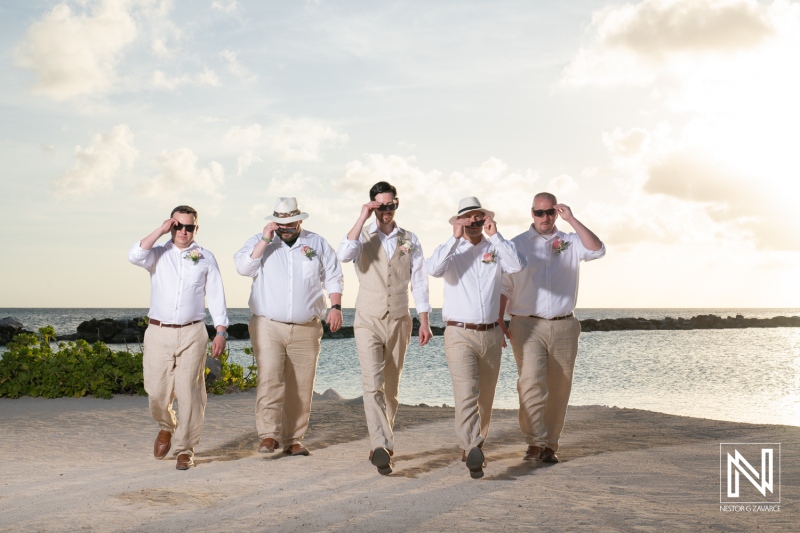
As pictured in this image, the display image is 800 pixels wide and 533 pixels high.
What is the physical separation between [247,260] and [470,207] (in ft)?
6.43

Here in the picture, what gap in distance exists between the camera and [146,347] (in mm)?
7305

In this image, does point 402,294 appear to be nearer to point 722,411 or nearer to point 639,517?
point 639,517

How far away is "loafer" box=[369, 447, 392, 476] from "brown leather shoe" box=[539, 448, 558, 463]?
1427 mm

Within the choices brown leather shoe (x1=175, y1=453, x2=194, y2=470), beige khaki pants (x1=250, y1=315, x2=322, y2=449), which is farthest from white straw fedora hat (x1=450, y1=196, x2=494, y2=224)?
brown leather shoe (x1=175, y1=453, x2=194, y2=470)

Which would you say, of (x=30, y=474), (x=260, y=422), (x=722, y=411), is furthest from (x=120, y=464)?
(x=722, y=411)

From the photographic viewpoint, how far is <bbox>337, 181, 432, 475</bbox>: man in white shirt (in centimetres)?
695

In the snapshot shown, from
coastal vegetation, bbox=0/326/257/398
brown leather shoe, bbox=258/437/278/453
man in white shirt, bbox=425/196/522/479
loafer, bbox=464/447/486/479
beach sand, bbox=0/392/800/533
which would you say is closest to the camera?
beach sand, bbox=0/392/800/533

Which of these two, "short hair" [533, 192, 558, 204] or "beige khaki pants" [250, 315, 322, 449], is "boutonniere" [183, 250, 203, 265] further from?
"short hair" [533, 192, 558, 204]

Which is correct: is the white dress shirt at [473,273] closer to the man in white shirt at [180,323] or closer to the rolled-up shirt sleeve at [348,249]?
the rolled-up shirt sleeve at [348,249]

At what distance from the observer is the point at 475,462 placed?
6.62 meters

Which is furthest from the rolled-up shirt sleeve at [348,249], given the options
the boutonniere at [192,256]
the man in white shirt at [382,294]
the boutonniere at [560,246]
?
the boutonniere at [560,246]

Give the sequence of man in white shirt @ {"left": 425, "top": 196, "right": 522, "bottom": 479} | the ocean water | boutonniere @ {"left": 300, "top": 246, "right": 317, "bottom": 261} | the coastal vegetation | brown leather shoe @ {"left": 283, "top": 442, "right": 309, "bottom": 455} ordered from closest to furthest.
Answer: man in white shirt @ {"left": 425, "top": 196, "right": 522, "bottom": 479}
boutonniere @ {"left": 300, "top": 246, "right": 317, "bottom": 261}
brown leather shoe @ {"left": 283, "top": 442, "right": 309, "bottom": 455}
the coastal vegetation
the ocean water

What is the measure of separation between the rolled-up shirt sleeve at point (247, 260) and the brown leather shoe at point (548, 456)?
2.94m

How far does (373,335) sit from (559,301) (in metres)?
1.63
